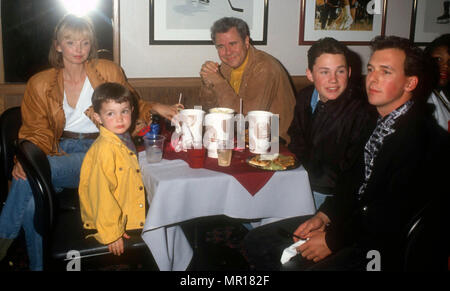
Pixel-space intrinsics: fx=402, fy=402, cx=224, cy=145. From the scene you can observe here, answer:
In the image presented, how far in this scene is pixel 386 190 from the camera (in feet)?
5.38

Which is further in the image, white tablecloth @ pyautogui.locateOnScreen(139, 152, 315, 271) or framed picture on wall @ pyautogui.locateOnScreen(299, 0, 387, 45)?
framed picture on wall @ pyautogui.locateOnScreen(299, 0, 387, 45)

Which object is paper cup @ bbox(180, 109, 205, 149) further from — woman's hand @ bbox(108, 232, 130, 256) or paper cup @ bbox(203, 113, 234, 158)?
woman's hand @ bbox(108, 232, 130, 256)

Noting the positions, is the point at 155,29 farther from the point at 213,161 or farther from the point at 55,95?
the point at 213,161

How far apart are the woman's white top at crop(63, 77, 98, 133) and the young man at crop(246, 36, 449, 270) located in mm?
1450

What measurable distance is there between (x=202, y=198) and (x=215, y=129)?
→ 1.40 feet

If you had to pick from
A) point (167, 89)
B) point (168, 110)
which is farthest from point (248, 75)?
point (167, 89)

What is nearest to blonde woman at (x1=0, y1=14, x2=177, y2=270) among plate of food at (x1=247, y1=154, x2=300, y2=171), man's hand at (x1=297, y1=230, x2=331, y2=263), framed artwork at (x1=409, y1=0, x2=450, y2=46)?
plate of food at (x1=247, y1=154, x2=300, y2=171)

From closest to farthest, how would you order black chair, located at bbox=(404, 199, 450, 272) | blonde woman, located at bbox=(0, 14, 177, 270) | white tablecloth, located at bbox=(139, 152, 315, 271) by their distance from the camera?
black chair, located at bbox=(404, 199, 450, 272) < white tablecloth, located at bbox=(139, 152, 315, 271) < blonde woman, located at bbox=(0, 14, 177, 270)

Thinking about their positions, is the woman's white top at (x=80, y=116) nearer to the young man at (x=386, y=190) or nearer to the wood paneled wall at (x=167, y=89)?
the wood paneled wall at (x=167, y=89)

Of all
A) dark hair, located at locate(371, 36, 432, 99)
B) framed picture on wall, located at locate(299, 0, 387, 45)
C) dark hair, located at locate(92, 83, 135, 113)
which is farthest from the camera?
framed picture on wall, located at locate(299, 0, 387, 45)

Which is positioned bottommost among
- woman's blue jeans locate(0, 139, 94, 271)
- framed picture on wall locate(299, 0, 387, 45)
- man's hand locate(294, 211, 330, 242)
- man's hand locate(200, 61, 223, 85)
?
woman's blue jeans locate(0, 139, 94, 271)

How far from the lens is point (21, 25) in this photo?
11.1 ft

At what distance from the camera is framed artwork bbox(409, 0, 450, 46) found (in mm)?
4305
